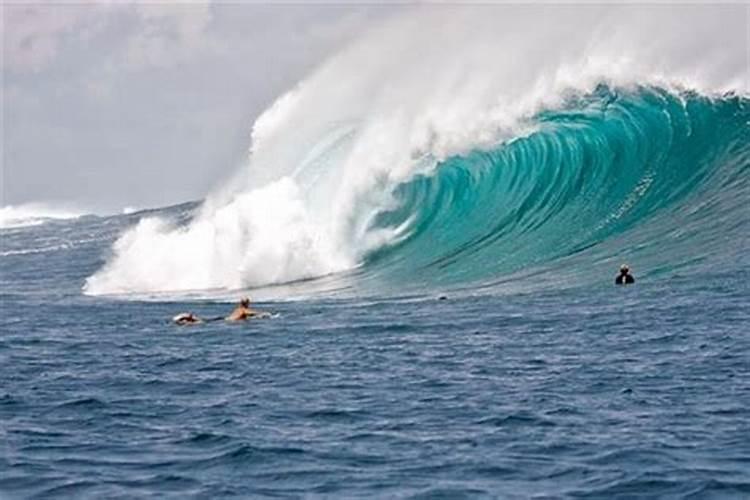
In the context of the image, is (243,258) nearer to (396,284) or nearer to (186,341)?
(396,284)

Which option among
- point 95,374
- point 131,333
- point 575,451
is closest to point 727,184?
point 131,333

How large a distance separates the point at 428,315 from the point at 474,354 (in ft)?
16.9

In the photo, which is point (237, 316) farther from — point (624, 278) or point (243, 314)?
point (624, 278)

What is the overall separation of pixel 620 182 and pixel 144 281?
42.3ft

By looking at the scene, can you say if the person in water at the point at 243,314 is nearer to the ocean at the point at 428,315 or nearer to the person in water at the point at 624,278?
the ocean at the point at 428,315

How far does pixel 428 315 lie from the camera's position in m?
22.7

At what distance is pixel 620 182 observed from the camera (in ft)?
108

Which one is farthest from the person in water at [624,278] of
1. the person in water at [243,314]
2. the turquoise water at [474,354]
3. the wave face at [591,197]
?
the person in water at [243,314]

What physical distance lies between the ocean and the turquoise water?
0.19ft

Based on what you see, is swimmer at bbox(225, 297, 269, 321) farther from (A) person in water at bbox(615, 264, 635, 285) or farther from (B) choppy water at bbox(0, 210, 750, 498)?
(A) person in water at bbox(615, 264, 635, 285)

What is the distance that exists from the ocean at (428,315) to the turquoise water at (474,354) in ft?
0.19

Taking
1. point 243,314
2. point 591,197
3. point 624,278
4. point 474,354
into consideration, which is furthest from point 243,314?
point 591,197

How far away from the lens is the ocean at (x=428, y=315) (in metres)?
11.5

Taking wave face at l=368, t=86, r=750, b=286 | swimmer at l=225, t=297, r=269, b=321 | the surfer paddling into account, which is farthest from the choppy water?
wave face at l=368, t=86, r=750, b=286
